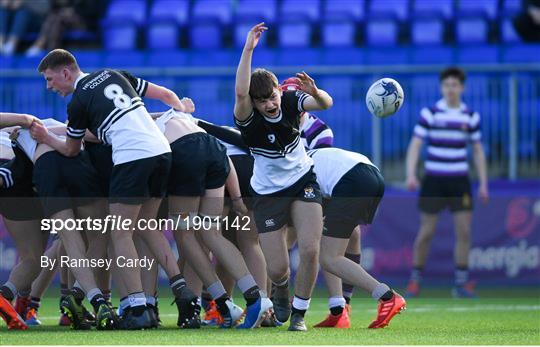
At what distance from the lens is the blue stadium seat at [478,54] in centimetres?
1551

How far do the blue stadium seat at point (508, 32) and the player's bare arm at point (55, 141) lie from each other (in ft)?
29.2

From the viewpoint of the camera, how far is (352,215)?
28.3ft

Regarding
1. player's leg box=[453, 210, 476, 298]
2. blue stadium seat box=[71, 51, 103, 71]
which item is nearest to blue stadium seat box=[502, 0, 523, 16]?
player's leg box=[453, 210, 476, 298]

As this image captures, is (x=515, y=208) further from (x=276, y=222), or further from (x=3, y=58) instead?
(x=3, y=58)

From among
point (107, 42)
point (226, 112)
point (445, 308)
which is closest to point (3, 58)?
point (107, 42)

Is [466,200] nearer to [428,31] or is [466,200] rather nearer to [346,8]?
[428,31]

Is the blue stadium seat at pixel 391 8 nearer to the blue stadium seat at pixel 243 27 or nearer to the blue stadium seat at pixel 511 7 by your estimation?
the blue stadium seat at pixel 511 7

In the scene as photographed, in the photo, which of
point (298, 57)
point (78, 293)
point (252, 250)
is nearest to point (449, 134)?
point (298, 57)

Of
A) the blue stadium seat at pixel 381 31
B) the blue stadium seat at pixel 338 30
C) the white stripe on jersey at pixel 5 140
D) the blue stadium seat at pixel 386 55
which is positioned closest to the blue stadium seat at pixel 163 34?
the blue stadium seat at pixel 338 30

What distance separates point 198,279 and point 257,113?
1.67m

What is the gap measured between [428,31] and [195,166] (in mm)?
8237

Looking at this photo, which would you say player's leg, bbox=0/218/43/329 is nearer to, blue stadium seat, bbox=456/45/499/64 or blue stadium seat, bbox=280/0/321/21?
blue stadium seat, bbox=456/45/499/64

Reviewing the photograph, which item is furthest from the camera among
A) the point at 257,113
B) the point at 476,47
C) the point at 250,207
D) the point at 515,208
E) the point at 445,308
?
the point at 476,47

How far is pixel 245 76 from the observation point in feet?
26.0
